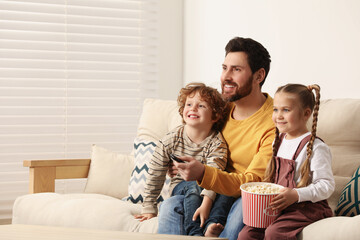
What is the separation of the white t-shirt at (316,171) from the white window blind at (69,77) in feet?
7.08

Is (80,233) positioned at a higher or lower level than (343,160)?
lower

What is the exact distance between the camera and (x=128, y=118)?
376 centimetres

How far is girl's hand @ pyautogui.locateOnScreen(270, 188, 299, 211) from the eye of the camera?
1580 millimetres

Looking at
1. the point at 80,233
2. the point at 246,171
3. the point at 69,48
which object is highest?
the point at 69,48

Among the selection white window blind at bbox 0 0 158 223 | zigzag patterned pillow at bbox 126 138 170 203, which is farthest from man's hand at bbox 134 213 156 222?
white window blind at bbox 0 0 158 223

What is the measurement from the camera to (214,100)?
6.81ft

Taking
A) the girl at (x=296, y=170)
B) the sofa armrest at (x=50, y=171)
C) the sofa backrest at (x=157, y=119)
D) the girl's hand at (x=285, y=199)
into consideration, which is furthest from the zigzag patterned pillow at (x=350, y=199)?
the sofa armrest at (x=50, y=171)

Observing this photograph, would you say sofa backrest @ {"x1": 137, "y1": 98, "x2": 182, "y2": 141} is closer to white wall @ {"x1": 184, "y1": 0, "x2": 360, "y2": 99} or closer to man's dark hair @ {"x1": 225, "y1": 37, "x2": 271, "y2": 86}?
white wall @ {"x1": 184, "y1": 0, "x2": 360, "y2": 99}

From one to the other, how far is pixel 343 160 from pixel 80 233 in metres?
1.08

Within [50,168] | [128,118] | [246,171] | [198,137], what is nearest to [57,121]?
[128,118]

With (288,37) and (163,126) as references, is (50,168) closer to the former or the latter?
(163,126)

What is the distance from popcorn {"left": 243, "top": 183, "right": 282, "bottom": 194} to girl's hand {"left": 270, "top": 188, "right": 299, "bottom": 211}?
33mm

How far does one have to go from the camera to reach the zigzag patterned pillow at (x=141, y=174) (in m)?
2.47


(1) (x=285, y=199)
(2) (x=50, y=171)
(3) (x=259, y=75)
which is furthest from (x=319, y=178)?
(2) (x=50, y=171)
